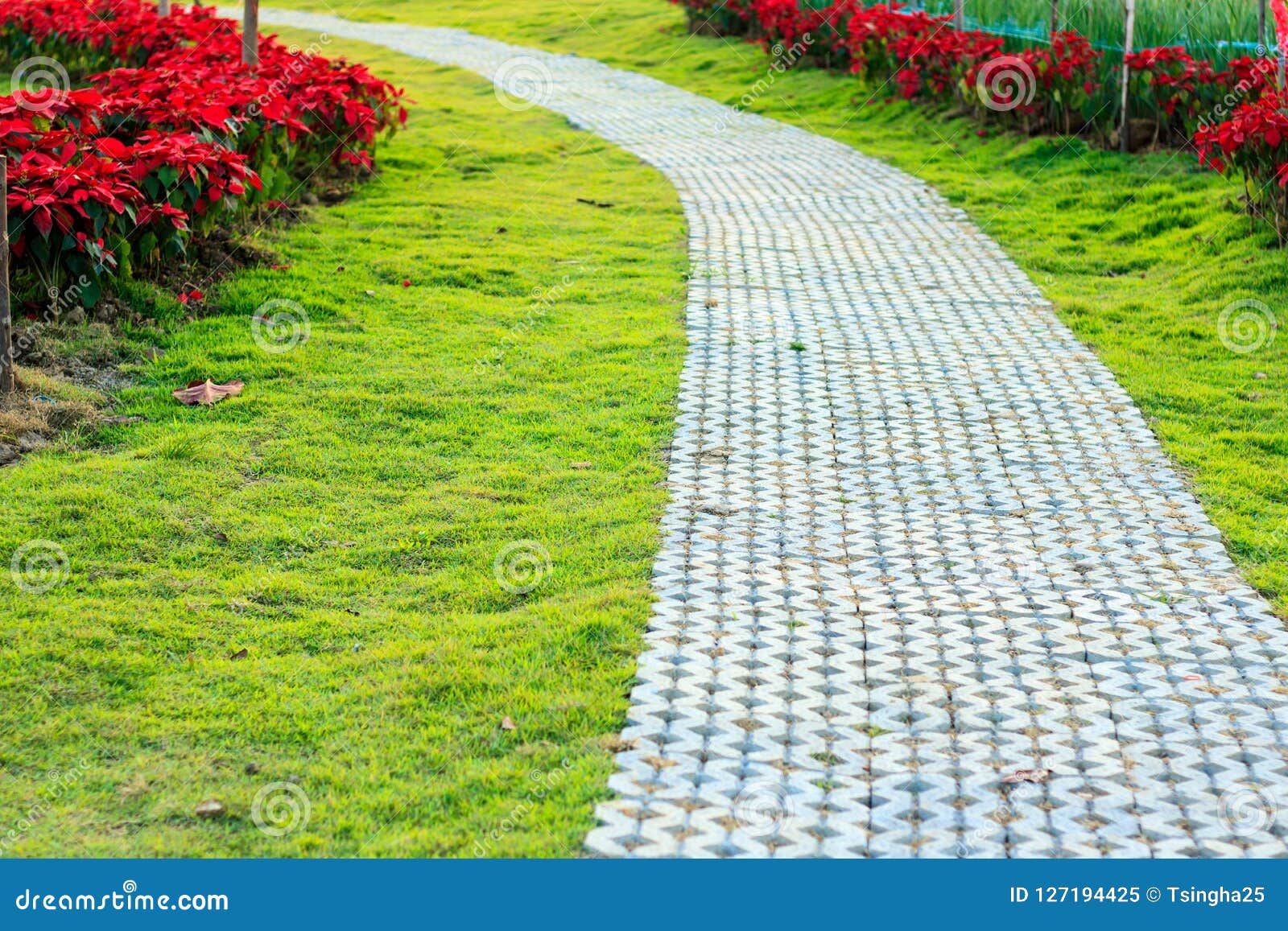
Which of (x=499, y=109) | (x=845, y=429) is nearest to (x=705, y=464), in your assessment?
(x=845, y=429)

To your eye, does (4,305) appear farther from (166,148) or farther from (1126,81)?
(1126,81)

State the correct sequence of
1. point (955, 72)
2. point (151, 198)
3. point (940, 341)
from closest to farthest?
point (151, 198)
point (940, 341)
point (955, 72)

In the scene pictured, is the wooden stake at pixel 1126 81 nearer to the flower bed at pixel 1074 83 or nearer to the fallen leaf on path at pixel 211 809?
the flower bed at pixel 1074 83

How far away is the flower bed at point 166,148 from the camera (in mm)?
8102

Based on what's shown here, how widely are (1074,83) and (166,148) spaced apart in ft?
31.0

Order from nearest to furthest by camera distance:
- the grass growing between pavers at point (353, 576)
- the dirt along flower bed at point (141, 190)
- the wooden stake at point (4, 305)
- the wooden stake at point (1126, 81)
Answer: the grass growing between pavers at point (353, 576) → the wooden stake at point (4, 305) → the dirt along flower bed at point (141, 190) → the wooden stake at point (1126, 81)

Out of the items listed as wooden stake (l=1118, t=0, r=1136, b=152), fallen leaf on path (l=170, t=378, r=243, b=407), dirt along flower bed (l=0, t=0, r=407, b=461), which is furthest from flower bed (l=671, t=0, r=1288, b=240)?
fallen leaf on path (l=170, t=378, r=243, b=407)

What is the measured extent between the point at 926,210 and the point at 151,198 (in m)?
7.45

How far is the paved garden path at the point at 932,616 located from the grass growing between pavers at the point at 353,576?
31cm

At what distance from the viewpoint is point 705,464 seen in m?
7.31

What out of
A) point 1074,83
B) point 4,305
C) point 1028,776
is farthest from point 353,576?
point 1074,83

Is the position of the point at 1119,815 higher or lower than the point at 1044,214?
lower

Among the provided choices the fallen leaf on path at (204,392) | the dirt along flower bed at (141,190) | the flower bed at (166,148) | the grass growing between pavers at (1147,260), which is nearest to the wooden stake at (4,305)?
the dirt along flower bed at (141,190)

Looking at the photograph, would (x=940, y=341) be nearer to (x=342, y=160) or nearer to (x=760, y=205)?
(x=760, y=205)
